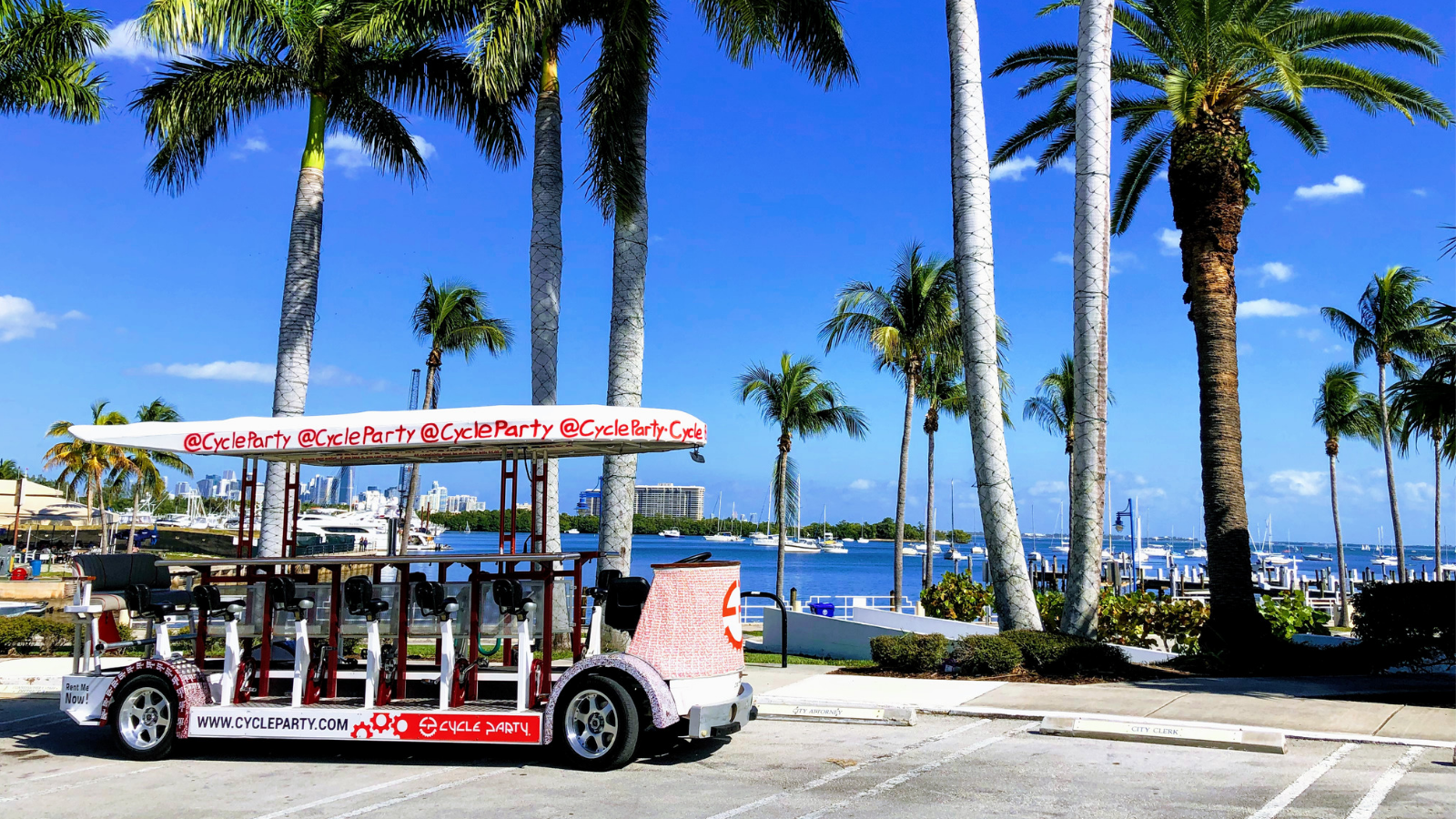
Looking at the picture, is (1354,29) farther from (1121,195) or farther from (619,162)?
(619,162)

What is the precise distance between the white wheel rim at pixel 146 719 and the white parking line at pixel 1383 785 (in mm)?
8567

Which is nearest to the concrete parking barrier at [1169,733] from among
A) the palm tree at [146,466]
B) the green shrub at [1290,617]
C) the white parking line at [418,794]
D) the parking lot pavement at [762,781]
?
the parking lot pavement at [762,781]

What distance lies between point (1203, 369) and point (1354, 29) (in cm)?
578

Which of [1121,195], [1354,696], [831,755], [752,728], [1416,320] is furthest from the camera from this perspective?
[1416,320]

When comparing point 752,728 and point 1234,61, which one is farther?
point 1234,61

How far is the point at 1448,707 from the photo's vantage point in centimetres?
1055

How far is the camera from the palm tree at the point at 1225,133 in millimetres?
15383

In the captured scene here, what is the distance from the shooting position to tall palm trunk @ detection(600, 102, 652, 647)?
1507cm

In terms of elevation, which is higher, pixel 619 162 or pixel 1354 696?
pixel 619 162

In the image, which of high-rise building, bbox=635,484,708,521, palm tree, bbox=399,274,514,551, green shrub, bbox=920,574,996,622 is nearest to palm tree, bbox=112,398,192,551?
palm tree, bbox=399,274,514,551

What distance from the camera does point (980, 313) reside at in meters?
15.3

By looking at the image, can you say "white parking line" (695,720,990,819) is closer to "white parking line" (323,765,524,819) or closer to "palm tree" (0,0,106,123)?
"white parking line" (323,765,524,819)

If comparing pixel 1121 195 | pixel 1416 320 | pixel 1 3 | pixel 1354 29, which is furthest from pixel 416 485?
pixel 1416 320

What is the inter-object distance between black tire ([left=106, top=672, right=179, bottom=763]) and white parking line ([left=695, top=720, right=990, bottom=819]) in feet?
15.8
